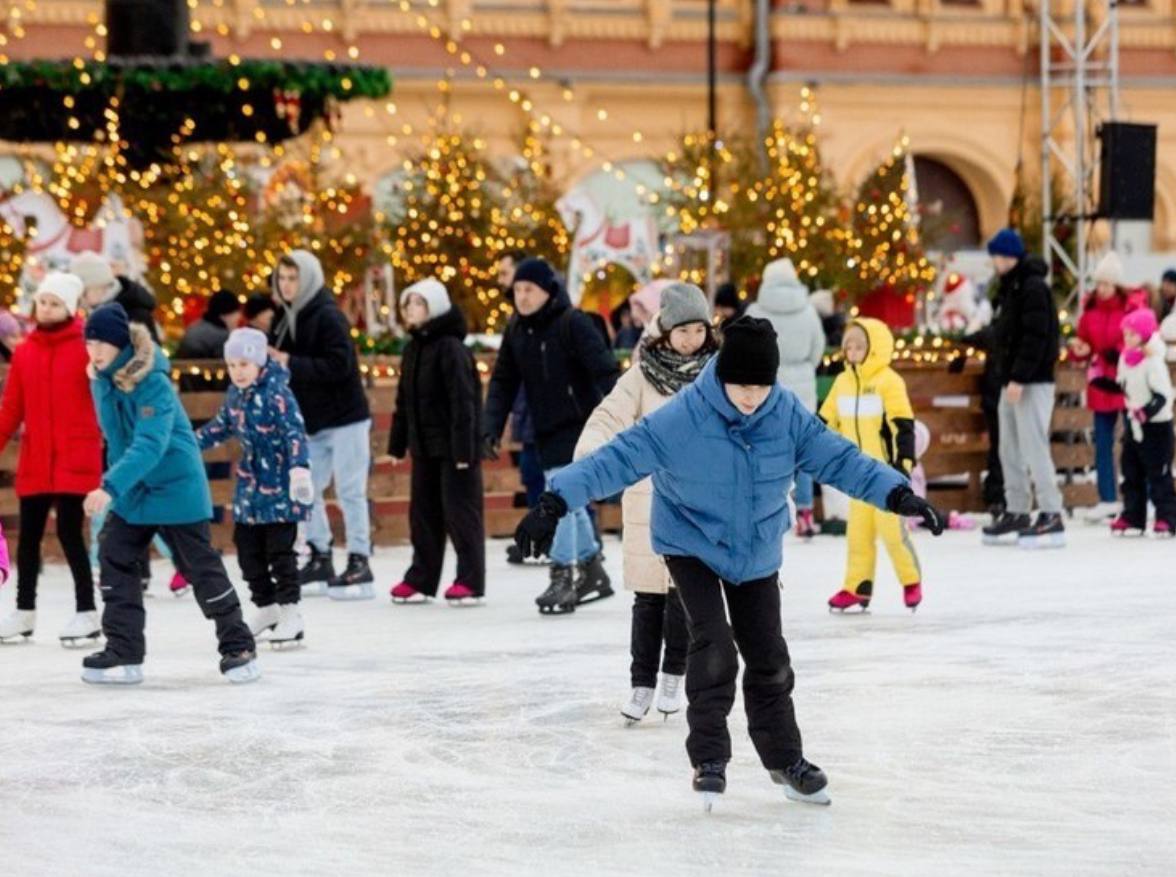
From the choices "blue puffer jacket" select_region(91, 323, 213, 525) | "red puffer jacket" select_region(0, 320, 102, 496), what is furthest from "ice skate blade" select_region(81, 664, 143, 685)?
"red puffer jacket" select_region(0, 320, 102, 496)

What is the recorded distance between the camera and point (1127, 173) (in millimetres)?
24484

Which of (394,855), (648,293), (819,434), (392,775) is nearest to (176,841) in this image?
(394,855)

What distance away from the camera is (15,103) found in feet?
41.3

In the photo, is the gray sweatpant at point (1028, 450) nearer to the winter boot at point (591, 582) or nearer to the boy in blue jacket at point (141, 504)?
the winter boot at point (591, 582)

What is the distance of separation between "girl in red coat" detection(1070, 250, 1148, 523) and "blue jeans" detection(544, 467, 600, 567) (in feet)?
17.3

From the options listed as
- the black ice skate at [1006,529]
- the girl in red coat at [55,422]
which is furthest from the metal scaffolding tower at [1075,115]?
the girl in red coat at [55,422]

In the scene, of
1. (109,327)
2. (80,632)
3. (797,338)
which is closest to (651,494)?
(109,327)

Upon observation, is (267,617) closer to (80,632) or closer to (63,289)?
(80,632)

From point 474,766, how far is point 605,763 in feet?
1.20

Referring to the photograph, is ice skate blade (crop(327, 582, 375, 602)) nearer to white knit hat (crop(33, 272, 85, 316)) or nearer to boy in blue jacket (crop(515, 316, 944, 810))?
white knit hat (crop(33, 272, 85, 316))

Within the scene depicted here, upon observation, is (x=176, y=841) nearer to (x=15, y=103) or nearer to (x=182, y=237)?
(x=15, y=103)

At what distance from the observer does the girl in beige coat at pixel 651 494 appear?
9.05 m

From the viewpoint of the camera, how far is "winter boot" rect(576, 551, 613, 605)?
503 inches

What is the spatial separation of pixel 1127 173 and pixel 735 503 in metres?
17.6
